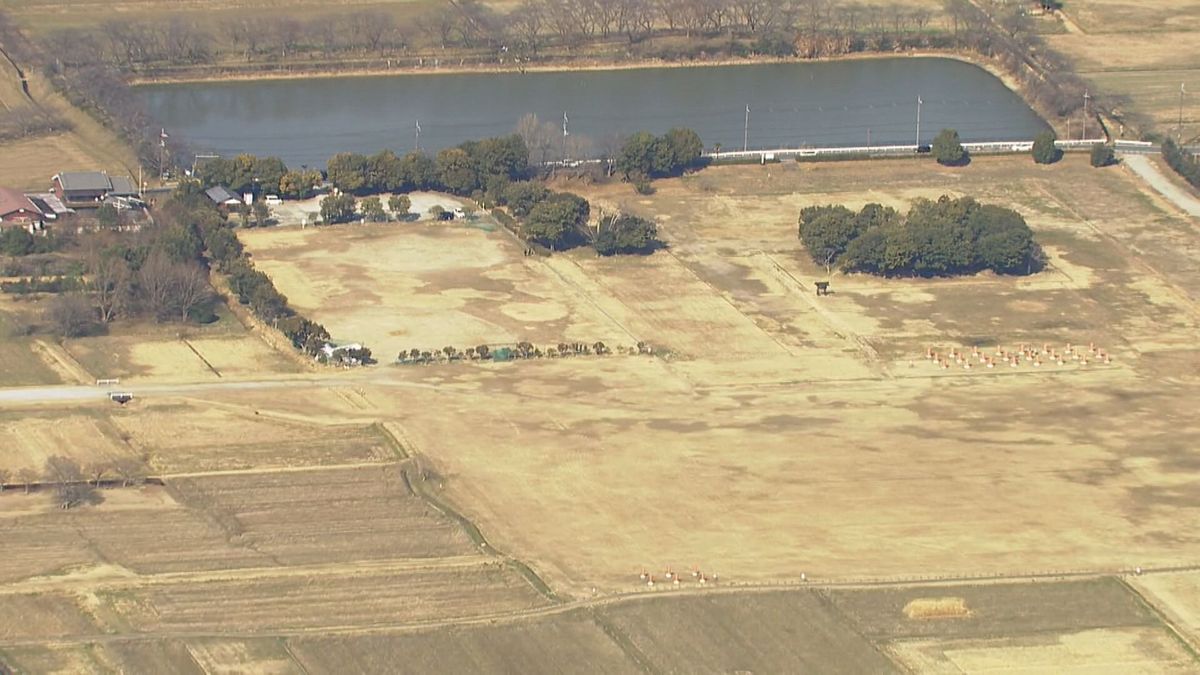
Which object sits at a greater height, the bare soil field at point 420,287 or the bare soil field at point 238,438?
the bare soil field at point 420,287

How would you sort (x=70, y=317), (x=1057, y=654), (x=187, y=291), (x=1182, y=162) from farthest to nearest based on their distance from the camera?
(x=1182, y=162) < (x=187, y=291) < (x=70, y=317) < (x=1057, y=654)

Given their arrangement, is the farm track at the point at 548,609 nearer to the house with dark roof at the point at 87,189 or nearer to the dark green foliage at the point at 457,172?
the dark green foliage at the point at 457,172

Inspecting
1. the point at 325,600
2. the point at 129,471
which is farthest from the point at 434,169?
the point at 325,600

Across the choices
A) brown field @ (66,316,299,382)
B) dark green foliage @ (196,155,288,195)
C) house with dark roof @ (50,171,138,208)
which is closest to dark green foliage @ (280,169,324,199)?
dark green foliage @ (196,155,288,195)

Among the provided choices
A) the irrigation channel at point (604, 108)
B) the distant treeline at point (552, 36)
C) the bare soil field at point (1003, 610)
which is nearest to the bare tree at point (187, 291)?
the irrigation channel at point (604, 108)

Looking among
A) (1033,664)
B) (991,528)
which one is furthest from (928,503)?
(1033,664)

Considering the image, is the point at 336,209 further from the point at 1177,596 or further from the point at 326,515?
the point at 1177,596
